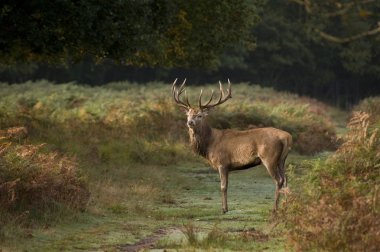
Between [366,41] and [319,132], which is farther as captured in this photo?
[366,41]

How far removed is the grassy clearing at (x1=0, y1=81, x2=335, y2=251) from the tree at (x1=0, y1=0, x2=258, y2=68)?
7.72ft

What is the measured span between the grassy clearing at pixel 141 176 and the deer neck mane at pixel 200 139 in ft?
3.63

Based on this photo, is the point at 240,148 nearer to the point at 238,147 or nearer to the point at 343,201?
the point at 238,147

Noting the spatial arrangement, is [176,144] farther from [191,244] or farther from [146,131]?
[191,244]

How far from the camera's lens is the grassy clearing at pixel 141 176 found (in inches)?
538

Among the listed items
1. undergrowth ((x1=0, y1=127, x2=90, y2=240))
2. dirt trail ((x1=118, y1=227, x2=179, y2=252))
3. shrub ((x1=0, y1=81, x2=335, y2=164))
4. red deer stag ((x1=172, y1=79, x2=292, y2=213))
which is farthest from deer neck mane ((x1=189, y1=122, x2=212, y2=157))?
shrub ((x1=0, y1=81, x2=335, y2=164))

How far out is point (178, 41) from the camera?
92.2ft

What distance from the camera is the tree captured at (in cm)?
2200

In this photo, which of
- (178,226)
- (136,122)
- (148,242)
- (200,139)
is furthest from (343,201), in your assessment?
(136,122)

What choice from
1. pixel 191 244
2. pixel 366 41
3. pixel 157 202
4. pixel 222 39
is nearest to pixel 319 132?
pixel 222 39

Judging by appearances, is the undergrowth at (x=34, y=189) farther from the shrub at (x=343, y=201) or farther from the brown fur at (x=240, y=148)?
the shrub at (x=343, y=201)

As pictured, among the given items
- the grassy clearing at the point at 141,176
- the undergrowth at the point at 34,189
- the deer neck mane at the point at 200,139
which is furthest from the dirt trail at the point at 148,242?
the deer neck mane at the point at 200,139

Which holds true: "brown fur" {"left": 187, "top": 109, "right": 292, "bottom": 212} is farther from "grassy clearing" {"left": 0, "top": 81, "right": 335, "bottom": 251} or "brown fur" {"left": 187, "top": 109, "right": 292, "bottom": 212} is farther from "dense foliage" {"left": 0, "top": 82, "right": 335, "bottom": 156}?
"dense foliage" {"left": 0, "top": 82, "right": 335, "bottom": 156}

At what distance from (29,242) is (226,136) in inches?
240
